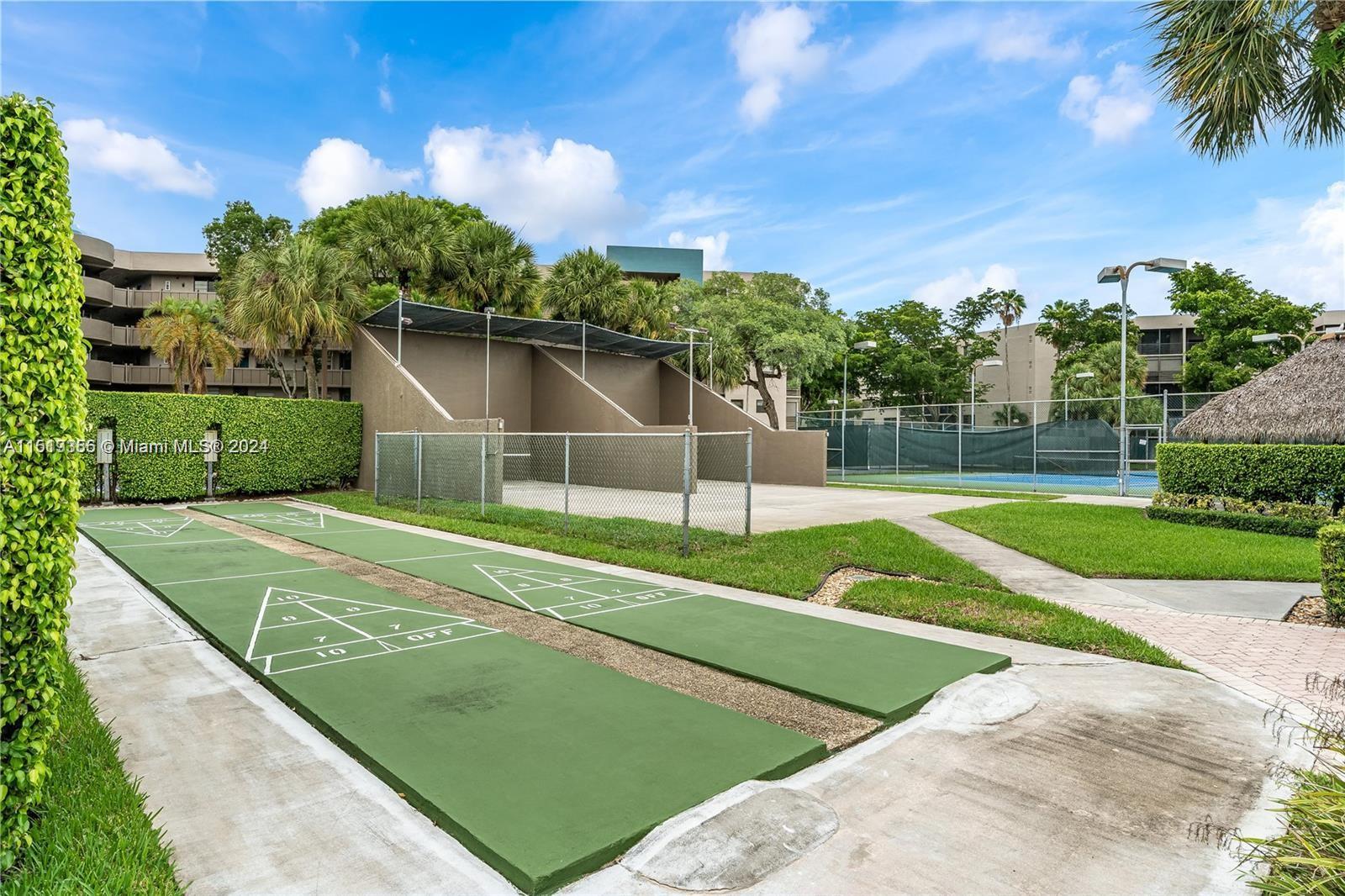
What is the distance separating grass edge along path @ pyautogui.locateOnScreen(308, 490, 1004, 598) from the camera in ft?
27.5

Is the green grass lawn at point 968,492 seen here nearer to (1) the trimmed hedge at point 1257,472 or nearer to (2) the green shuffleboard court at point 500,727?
(1) the trimmed hedge at point 1257,472

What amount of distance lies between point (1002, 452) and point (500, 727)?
2327 cm

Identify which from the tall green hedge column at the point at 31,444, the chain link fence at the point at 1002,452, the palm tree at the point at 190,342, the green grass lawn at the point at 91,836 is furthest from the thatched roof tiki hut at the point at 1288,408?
the palm tree at the point at 190,342

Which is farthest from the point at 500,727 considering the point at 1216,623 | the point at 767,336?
the point at 767,336

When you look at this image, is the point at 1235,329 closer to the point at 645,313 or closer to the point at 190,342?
the point at 645,313

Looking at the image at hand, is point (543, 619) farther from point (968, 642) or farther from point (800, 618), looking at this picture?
point (968, 642)

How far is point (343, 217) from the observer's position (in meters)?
31.0

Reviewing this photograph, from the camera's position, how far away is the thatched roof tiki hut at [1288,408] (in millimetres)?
12570

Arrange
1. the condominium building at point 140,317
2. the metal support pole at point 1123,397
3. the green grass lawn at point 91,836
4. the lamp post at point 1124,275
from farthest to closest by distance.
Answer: the condominium building at point 140,317
the metal support pole at point 1123,397
the lamp post at point 1124,275
the green grass lawn at point 91,836

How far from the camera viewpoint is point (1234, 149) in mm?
9195

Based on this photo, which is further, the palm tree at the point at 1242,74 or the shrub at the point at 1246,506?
the shrub at the point at 1246,506

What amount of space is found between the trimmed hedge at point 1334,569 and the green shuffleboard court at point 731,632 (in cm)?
370

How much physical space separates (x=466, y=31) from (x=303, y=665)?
12776 mm

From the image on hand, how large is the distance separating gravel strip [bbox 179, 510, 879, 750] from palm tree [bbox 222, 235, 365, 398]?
46.0 feet
